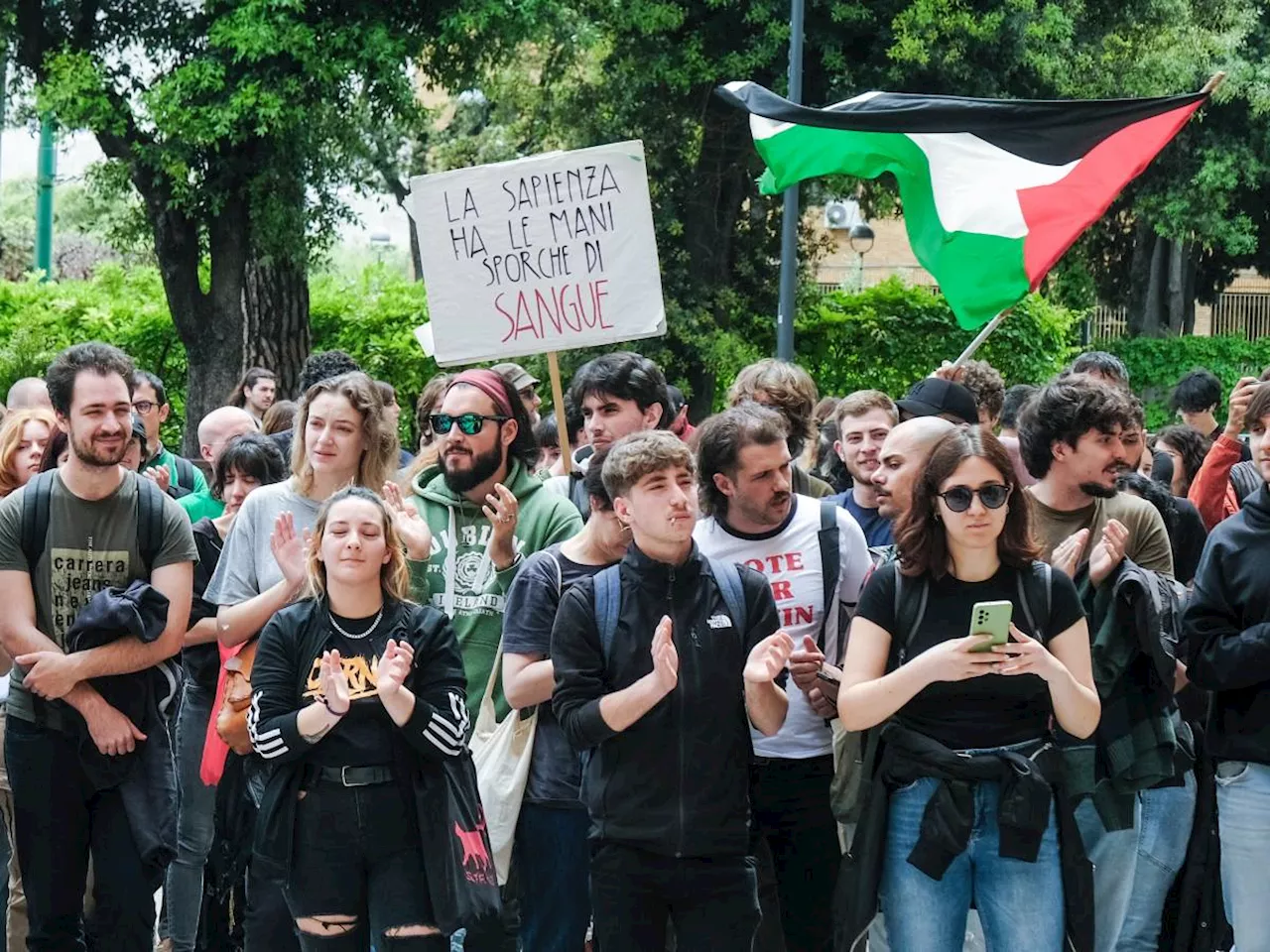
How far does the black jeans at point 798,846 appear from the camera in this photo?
5.32 metres

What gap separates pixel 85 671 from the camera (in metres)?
5.74

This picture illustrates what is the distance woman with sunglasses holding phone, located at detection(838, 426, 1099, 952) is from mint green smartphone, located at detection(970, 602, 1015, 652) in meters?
0.02

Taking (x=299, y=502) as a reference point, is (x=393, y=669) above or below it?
below

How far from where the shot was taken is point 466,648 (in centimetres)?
580

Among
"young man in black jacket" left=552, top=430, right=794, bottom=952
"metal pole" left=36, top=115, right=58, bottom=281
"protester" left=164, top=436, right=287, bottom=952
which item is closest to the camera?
"young man in black jacket" left=552, top=430, right=794, bottom=952

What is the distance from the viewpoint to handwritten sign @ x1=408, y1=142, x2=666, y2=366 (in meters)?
6.93

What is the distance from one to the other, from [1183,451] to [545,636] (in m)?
4.97

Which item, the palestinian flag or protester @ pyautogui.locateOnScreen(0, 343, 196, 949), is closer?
protester @ pyautogui.locateOnScreen(0, 343, 196, 949)

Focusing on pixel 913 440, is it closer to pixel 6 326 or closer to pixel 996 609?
pixel 996 609

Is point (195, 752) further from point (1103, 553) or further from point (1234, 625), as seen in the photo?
point (1234, 625)

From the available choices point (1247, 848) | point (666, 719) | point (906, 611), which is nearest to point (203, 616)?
point (666, 719)

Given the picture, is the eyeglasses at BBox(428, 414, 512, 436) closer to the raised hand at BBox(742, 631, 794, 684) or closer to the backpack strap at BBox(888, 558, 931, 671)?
the raised hand at BBox(742, 631, 794, 684)

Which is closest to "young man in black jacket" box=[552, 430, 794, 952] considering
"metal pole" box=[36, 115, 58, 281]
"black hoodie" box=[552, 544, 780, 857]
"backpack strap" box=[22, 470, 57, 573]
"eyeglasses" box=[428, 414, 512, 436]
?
"black hoodie" box=[552, 544, 780, 857]

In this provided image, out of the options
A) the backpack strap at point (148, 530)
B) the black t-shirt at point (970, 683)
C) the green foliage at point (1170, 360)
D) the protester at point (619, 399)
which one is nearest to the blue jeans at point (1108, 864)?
the black t-shirt at point (970, 683)
